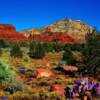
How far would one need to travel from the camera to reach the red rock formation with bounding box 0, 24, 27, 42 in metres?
153

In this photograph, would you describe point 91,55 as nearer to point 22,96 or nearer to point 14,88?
point 14,88

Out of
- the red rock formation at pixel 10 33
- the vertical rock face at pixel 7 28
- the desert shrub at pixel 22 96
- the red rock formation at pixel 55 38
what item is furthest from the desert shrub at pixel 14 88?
the vertical rock face at pixel 7 28

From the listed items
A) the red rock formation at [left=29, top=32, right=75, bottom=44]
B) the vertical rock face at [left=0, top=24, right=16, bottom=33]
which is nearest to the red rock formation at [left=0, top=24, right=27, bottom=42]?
the vertical rock face at [left=0, top=24, right=16, bottom=33]

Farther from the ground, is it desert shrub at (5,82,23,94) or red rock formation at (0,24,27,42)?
red rock formation at (0,24,27,42)

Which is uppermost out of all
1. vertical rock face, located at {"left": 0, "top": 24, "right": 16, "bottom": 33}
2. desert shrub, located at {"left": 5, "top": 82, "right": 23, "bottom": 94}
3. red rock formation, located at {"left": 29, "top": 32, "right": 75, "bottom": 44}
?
vertical rock face, located at {"left": 0, "top": 24, "right": 16, "bottom": 33}

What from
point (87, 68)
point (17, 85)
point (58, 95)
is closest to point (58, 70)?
point (87, 68)

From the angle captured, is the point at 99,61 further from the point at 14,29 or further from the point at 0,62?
the point at 14,29

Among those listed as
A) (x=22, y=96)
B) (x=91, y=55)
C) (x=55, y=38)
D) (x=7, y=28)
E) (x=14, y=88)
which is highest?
(x=7, y=28)

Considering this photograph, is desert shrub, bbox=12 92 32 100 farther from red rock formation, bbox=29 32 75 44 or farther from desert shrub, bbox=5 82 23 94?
red rock formation, bbox=29 32 75 44

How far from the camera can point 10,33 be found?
16250 cm

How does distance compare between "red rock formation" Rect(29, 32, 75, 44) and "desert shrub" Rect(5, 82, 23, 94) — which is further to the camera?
"red rock formation" Rect(29, 32, 75, 44)

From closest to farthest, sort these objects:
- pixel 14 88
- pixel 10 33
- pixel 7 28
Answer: pixel 14 88, pixel 10 33, pixel 7 28

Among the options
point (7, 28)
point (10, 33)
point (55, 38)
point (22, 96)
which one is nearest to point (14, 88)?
point (22, 96)

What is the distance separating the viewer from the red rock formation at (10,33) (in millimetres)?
153100
